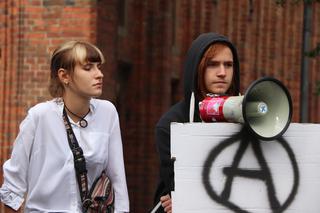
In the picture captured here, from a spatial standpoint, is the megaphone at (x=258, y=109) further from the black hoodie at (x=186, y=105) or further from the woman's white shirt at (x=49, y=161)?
the woman's white shirt at (x=49, y=161)

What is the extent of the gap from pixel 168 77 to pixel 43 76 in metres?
3.77

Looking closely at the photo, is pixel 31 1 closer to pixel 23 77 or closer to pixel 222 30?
pixel 23 77

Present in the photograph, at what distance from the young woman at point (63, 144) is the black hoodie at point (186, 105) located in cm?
42

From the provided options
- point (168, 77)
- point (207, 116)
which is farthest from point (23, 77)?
point (207, 116)

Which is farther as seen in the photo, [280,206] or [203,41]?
[203,41]

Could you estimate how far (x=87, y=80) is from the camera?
236 inches

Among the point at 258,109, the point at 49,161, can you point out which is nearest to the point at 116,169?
the point at 49,161

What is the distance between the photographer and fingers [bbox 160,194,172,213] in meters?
5.66

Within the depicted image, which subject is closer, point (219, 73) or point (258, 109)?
point (258, 109)

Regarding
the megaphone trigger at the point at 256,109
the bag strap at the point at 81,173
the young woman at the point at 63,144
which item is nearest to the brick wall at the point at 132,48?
the young woman at the point at 63,144

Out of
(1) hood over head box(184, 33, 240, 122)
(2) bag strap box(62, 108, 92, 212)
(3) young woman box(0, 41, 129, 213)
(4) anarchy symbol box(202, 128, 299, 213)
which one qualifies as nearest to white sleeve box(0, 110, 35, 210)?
(3) young woman box(0, 41, 129, 213)

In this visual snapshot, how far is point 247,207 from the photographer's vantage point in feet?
16.9

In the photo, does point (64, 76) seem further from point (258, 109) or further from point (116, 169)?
point (258, 109)

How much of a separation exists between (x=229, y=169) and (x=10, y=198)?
1.34 meters
